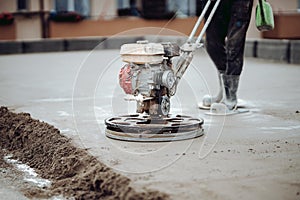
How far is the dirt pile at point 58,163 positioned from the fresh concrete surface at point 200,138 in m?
0.10

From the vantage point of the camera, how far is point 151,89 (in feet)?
13.5

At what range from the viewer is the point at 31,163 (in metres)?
4.13

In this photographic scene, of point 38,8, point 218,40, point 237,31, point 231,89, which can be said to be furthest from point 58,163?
point 38,8

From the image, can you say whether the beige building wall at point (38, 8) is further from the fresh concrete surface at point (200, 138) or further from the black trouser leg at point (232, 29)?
the black trouser leg at point (232, 29)

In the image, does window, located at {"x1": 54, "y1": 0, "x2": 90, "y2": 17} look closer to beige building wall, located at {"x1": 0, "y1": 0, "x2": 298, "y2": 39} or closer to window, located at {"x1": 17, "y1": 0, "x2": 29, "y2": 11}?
beige building wall, located at {"x1": 0, "y1": 0, "x2": 298, "y2": 39}

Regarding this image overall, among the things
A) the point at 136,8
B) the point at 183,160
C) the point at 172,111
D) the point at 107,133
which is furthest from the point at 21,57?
the point at 183,160

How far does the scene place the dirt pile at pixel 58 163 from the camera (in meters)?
3.10

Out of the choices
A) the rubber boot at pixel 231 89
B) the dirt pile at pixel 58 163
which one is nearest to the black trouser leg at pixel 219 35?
→ the rubber boot at pixel 231 89

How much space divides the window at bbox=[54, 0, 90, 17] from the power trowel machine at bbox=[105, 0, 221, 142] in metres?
13.4

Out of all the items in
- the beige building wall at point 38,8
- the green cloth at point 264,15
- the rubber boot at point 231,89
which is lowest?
the beige building wall at point 38,8

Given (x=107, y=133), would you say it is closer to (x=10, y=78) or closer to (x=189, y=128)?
(x=189, y=128)

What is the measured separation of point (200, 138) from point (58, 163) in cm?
102

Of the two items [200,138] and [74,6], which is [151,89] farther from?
[74,6]

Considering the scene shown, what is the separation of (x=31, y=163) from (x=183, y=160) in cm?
119
